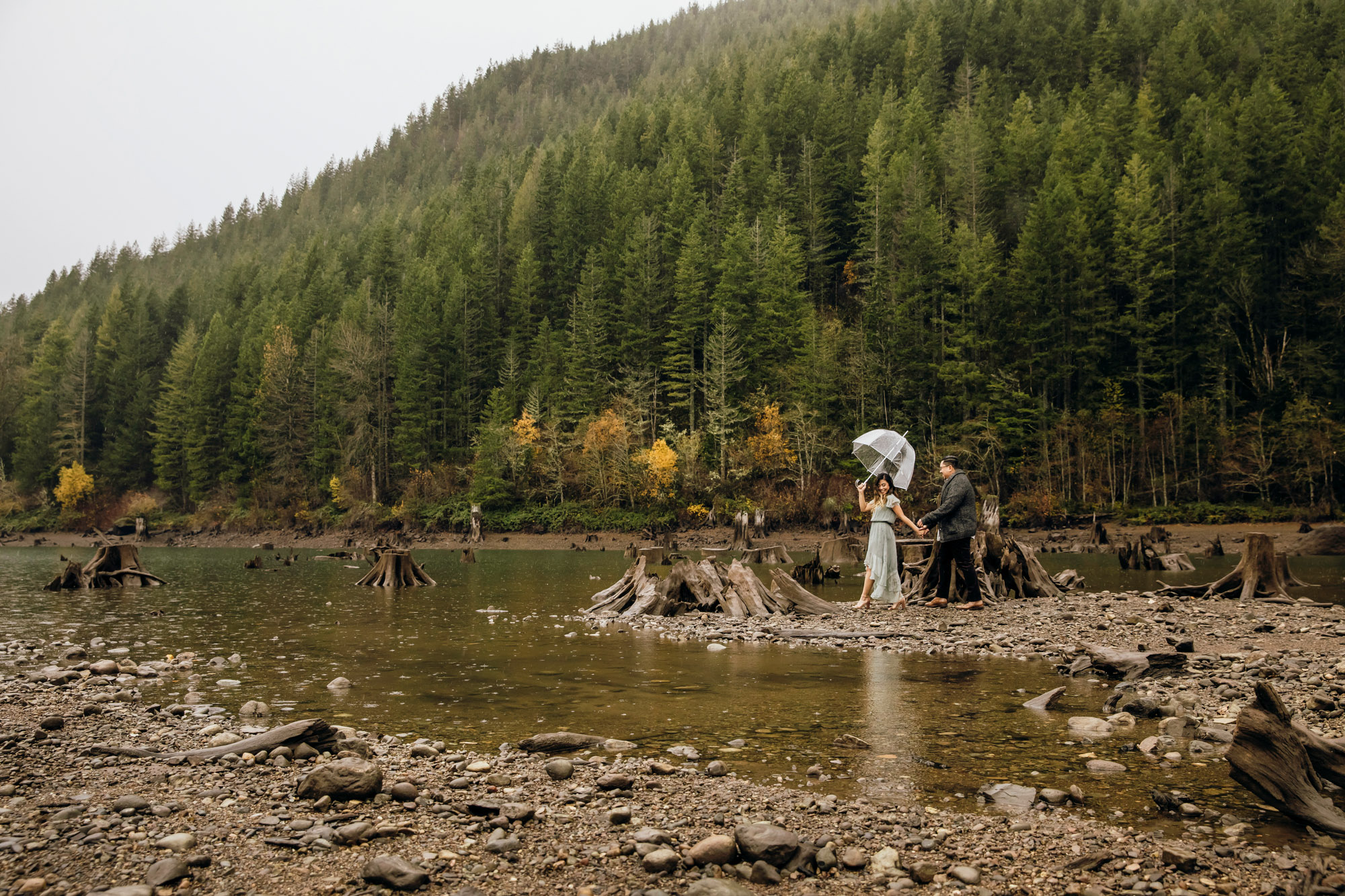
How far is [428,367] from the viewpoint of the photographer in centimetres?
7619

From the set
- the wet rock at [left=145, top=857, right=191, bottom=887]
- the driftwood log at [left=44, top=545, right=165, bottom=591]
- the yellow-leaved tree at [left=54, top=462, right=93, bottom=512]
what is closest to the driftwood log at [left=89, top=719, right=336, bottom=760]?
the wet rock at [left=145, top=857, right=191, bottom=887]

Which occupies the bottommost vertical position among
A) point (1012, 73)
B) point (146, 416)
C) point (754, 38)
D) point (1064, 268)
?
point (146, 416)

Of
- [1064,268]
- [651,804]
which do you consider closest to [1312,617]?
[651,804]

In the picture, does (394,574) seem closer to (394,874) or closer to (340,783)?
(340,783)

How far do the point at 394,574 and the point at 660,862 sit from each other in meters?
21.6

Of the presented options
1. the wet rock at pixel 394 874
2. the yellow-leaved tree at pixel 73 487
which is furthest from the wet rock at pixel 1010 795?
the yellow-leaved tree at pixel 73 487

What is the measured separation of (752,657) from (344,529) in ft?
215

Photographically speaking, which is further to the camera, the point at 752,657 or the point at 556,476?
the point at 556,476

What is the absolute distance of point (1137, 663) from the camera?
26.7ft

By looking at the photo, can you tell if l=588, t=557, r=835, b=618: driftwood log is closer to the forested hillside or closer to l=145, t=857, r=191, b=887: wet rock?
l=145, t=857, r=191, b=887: wet rock

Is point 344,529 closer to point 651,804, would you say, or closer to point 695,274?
point 695,274

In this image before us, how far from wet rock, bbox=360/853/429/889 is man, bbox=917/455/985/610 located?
36.2ft

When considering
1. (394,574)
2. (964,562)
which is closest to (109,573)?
(394,574)

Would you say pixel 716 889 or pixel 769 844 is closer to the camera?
pixel 716 889
